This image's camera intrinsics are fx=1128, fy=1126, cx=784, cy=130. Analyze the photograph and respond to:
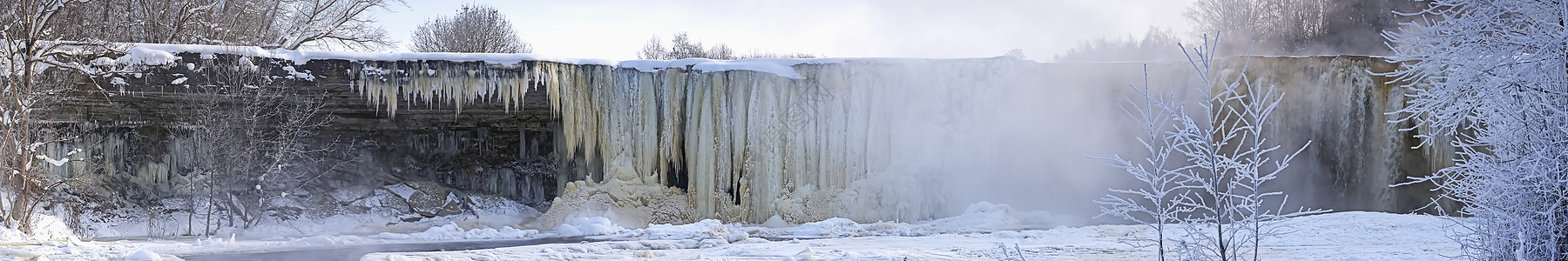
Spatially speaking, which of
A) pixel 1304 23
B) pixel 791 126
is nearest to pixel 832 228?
pixel 791 126

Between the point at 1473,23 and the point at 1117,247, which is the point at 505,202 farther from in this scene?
the point at 1473,23

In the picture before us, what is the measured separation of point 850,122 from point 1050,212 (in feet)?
10.6

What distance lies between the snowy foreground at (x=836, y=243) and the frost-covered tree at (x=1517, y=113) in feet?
4.18

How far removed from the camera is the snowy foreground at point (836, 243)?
9008 mm

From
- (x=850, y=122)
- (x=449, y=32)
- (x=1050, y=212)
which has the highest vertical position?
(x=449, y=32)

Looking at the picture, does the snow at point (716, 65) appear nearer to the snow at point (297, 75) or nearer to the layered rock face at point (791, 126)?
the layered rock face at point (791, 126)

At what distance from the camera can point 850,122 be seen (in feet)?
49.1

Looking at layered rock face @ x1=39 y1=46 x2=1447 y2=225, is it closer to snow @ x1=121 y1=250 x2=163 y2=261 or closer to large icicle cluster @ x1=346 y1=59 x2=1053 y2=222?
large icicle cluster @ x1=346 y1=59 x2=1053 y2=222

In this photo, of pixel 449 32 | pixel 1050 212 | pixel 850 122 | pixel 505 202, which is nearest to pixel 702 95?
pixel 850 122

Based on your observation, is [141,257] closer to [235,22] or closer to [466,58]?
[466,58]

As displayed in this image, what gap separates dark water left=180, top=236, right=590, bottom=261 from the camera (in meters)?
9.63

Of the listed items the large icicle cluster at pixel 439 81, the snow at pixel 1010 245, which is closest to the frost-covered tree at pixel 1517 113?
the snow at pixel 1010 245

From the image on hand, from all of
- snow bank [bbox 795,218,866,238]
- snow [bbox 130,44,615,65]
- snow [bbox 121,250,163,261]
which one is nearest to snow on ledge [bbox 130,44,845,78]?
snow [bbox 130,44,615,65]

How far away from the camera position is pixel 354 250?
10688 millimetres
